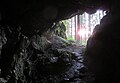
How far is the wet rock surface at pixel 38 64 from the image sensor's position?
470 inches

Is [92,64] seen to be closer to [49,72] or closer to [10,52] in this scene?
[49,72]

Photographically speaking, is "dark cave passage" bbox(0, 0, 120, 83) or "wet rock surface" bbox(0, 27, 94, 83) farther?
"wet rock surface" bbox(0, 27, 94, 83)

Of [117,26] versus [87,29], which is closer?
[117,26]

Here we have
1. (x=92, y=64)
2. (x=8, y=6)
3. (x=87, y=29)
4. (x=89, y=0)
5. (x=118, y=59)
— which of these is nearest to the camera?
(x=118, y=59)

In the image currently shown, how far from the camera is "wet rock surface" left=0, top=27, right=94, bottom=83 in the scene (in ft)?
39.1

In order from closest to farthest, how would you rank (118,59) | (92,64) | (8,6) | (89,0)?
(118,59) → (8,6) → (89,0) → (92,64)

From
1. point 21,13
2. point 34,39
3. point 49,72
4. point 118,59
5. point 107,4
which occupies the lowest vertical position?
point 49,72

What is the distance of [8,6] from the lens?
11.9m

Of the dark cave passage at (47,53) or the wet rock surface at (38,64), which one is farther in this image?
the wet rock surface at (38,64)

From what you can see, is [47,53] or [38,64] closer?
[38,64]

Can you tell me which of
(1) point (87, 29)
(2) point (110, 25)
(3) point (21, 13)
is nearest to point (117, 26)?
(2) point (110, 25)

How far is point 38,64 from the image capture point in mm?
16281

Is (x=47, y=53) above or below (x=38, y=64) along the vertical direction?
above

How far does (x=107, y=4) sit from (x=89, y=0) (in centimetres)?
169
